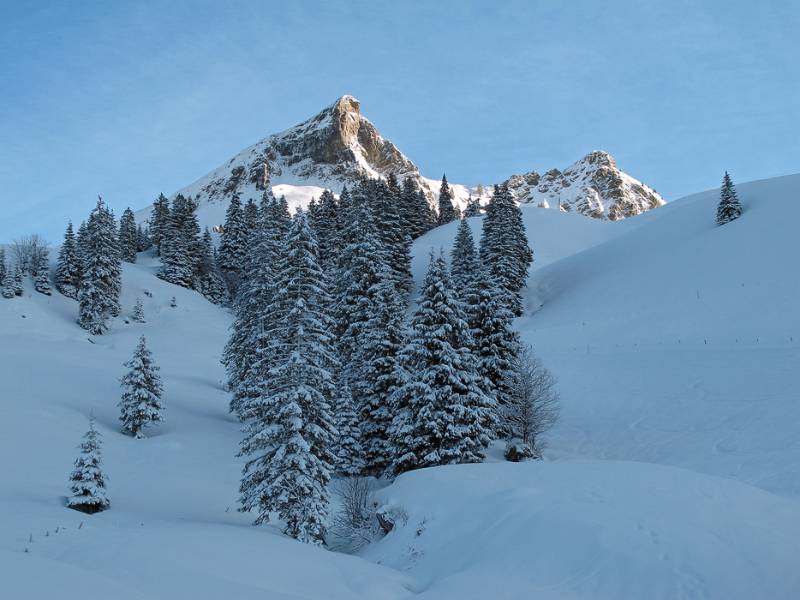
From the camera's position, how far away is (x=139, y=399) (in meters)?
28.1

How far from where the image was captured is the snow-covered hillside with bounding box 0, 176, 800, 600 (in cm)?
1061

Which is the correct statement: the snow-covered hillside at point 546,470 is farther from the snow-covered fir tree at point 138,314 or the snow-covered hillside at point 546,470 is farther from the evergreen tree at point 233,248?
the evergreen tree at point 233,248

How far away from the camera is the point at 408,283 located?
60312mm

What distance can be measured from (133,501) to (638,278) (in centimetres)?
4806

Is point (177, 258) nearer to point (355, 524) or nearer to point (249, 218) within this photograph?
point (249, 218)

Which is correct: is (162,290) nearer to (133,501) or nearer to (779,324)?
(133,501)

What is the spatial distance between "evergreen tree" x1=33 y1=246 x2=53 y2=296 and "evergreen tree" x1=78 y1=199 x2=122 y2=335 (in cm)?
510

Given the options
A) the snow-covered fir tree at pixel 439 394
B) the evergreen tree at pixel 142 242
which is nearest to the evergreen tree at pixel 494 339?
the snow-covered fir tree at pixel 439 394

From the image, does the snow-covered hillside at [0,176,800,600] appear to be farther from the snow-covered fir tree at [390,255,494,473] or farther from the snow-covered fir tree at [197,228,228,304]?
the snow-covered fir tree at [197,228,228,304]

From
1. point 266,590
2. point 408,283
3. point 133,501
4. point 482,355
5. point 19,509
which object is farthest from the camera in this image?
point 408,283

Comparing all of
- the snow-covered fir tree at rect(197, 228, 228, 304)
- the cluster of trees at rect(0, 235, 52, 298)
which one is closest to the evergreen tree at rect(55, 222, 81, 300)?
the cluster of trees at rect(0, 235, 52, 298)

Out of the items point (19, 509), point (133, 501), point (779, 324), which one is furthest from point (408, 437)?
point (779, 324)

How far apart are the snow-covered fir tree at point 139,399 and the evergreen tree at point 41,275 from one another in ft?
125

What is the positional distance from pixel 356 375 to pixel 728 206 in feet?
170
